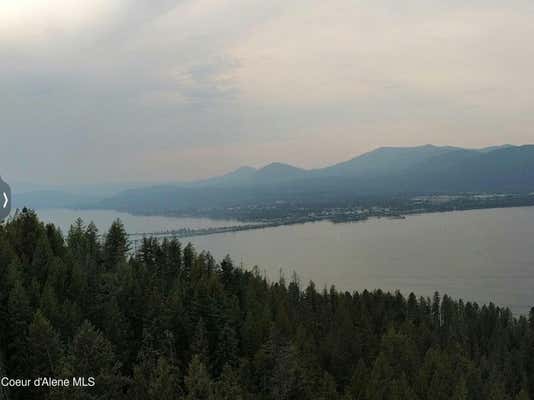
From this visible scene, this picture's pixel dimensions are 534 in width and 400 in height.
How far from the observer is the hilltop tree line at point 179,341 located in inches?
491

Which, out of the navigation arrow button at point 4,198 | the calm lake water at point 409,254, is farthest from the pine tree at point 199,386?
the calm lake water at point 409,254

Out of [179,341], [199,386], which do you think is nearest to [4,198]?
[199,386]

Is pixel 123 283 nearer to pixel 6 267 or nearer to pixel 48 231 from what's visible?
pixel 6 267

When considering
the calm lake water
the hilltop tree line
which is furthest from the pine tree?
the calm lake water

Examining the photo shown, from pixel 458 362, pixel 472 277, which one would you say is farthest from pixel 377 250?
pixel 458 362

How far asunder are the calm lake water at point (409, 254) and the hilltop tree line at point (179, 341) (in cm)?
3147

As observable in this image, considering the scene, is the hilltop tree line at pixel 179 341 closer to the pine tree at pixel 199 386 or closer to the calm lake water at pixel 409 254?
the pine tree at pixel 199 386

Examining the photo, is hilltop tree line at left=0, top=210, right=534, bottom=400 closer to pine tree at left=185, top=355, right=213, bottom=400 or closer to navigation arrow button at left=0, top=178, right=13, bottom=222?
pine tree at left=185, top=355, right=213, bottom=400

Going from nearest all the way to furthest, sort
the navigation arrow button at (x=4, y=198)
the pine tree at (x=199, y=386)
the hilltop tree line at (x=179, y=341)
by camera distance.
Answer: the navigation arrow button at (x=4, y=198) < the pine tree at (x=199, y=386) < the hilltop tree line at (x=179, y=341)

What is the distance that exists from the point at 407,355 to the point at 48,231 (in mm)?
18887

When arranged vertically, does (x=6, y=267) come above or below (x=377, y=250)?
above

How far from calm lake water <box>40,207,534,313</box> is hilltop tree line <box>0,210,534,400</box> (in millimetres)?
31473

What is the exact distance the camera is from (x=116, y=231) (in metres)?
28.2

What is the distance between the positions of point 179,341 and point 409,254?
232 ft
